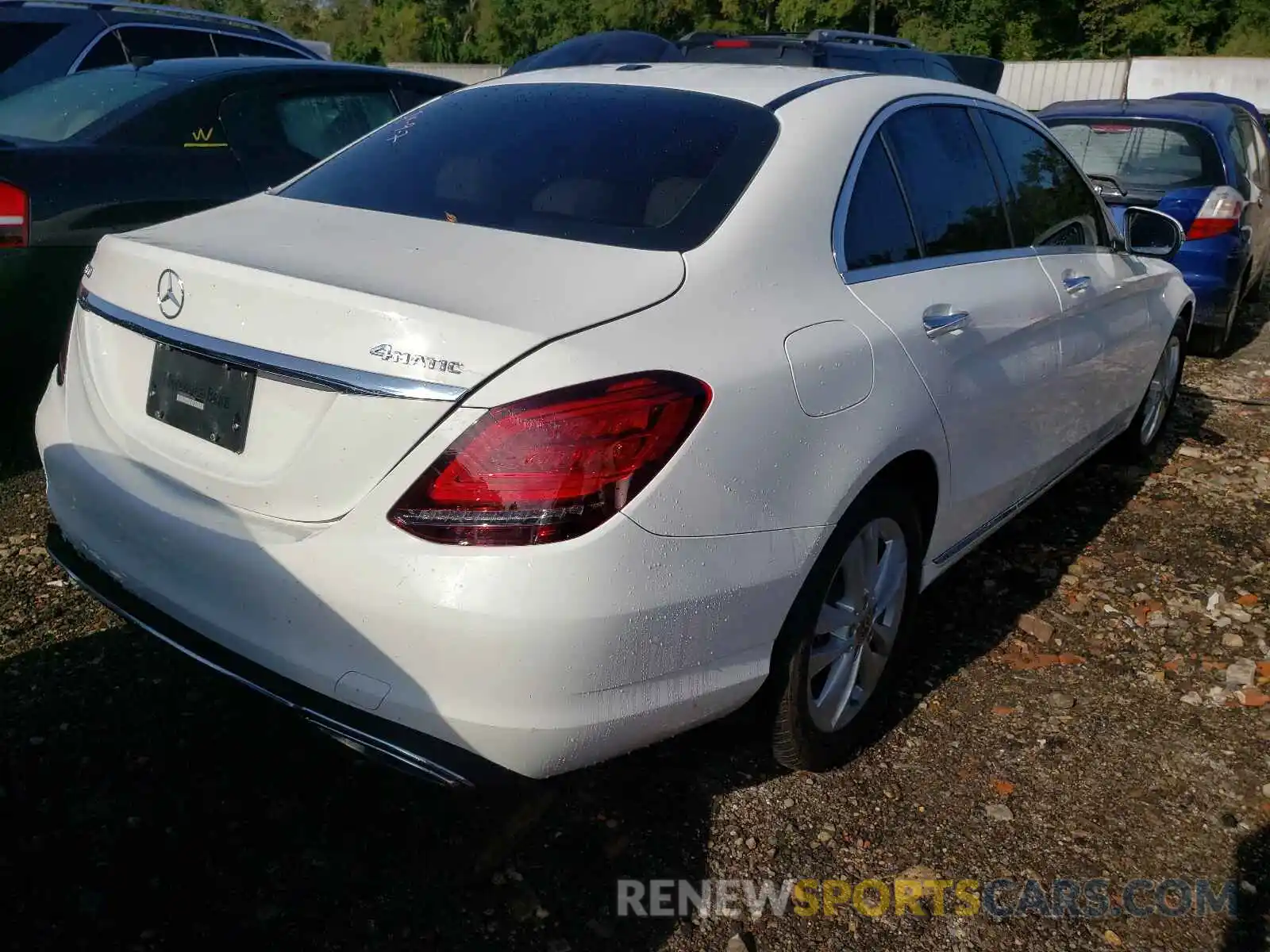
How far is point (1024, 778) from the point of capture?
2.84 meters

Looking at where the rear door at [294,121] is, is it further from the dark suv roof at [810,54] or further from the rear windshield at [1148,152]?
the rear windshield at [1148,152]

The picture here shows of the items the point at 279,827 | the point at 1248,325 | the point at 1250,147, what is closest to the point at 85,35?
the point at 279,827

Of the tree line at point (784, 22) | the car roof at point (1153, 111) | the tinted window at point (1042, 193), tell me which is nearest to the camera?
the tinted window at point (1042, 193)

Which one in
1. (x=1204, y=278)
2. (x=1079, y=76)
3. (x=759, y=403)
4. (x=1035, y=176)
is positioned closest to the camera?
(x=759, y=403)

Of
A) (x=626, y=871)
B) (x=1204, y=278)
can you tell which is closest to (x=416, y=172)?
(x=626, y=871)

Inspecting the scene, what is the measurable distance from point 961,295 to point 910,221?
0.77ft

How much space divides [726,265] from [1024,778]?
1.53 m

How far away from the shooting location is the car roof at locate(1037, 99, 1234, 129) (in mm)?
6953

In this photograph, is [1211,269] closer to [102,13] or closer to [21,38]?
[102,13]

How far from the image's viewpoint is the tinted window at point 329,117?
195 inches

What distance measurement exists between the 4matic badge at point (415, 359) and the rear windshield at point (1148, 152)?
592cm

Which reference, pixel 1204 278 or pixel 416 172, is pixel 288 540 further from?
pixel 1204 278

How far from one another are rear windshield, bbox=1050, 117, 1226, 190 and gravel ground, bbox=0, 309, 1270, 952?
4116 millimetres

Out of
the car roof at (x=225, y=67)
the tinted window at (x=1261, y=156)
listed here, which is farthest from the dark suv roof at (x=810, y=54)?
the car roof at (x=225, y=67)
